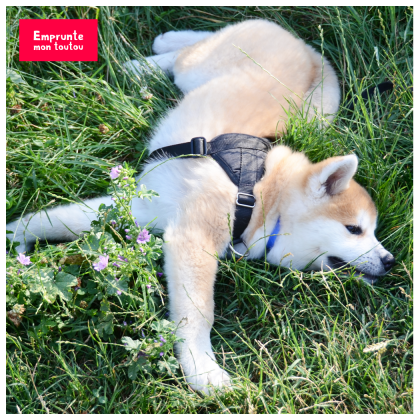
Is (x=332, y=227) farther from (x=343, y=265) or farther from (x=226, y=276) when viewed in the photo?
(x=226, y=276)

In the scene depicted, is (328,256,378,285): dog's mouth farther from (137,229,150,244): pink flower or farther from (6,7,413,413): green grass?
(137,229,150,244): pink flower

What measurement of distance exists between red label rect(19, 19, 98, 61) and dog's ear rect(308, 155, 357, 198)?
2.14m

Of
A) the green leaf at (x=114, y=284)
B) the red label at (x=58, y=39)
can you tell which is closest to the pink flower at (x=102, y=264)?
the green leaf at (x=114, y=284)

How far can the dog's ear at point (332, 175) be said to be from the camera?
229cm

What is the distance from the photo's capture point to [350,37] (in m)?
3.44

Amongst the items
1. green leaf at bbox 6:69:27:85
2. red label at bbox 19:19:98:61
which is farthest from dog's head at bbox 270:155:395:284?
green leaf at bbox 6:69:27:85

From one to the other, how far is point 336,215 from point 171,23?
2564 mm

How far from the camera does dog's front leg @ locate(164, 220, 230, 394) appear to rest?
2.15m

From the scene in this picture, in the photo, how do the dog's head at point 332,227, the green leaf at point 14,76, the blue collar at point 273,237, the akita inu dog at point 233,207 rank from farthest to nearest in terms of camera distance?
the green leaf at point 14,76 < the blue collar at point 273,237 < the dog's head at point 332,227 < the akita inu dog at point 233,207

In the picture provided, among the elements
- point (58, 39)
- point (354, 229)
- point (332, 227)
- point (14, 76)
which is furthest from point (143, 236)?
point (58, 39)

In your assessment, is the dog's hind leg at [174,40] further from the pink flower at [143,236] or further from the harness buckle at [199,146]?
the pink flower at [143,236]

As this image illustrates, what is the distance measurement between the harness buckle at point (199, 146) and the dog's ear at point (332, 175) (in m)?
0.69

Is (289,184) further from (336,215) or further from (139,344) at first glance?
(139,344)

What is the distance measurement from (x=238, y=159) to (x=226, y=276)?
0.76 m
